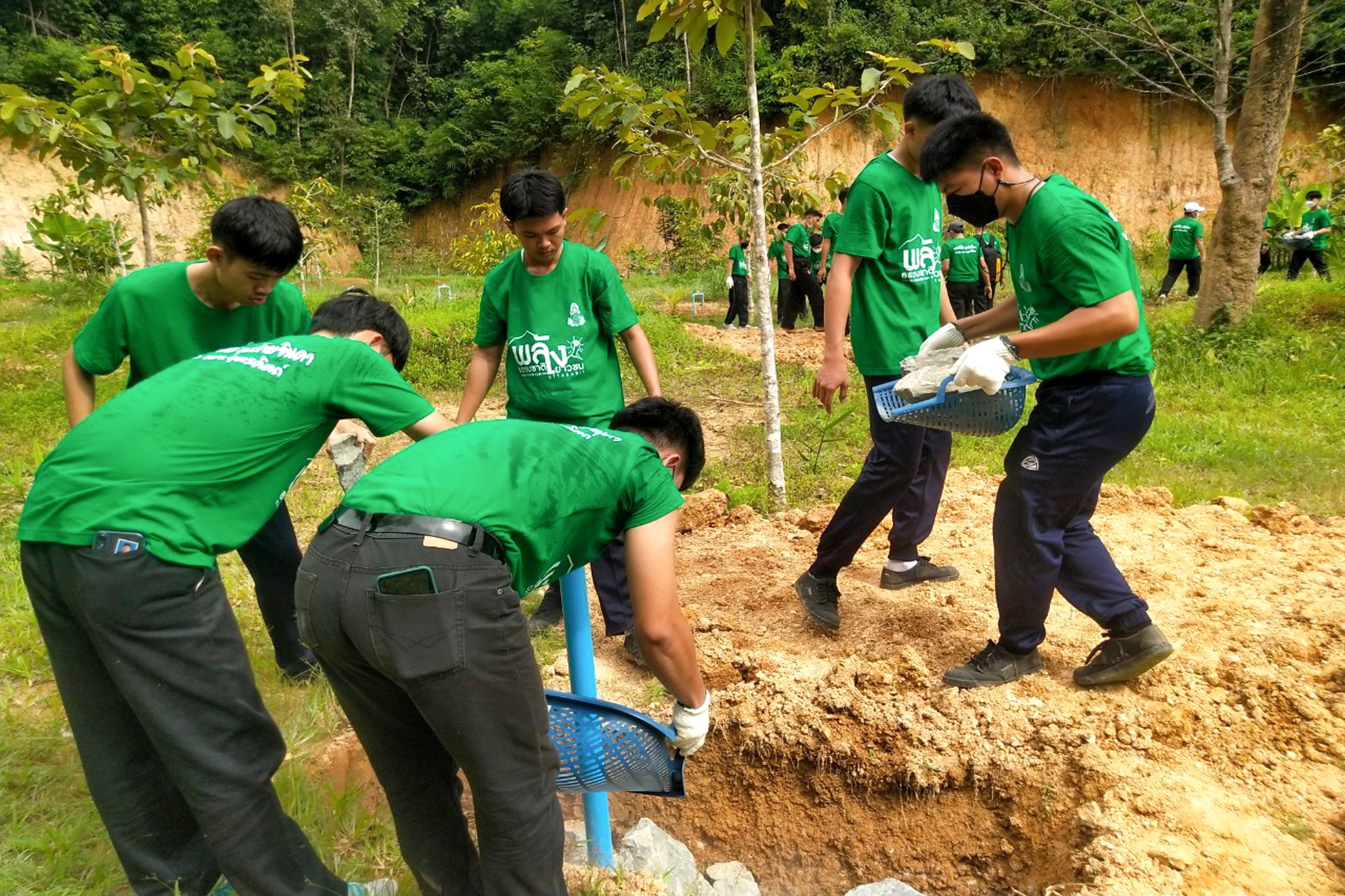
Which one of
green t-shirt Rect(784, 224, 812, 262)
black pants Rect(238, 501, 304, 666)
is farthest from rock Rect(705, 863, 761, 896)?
green t-shirt Rect(784, 224, 812, 262)

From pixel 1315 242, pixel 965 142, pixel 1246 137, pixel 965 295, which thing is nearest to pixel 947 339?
pixel 965 142

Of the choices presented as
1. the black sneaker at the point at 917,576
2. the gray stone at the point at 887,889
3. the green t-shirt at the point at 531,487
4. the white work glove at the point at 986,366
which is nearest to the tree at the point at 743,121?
the black sneaker at the point at 917,576

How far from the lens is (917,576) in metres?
3.34

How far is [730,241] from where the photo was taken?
774 inches

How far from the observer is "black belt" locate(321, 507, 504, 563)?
1458 mm

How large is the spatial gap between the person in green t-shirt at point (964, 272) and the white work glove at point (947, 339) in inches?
263

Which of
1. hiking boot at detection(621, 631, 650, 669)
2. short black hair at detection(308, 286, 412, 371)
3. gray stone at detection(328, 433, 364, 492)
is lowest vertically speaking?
hiking boot at detection(621, 631, 650, 669)

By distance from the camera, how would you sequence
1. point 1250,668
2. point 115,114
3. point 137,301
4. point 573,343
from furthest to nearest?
point 115,114
point 573,343
point 1250,668
point 137,301

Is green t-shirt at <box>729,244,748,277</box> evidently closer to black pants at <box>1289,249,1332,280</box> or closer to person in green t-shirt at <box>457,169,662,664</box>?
black pants at <box>1289,249,1332,280</box>

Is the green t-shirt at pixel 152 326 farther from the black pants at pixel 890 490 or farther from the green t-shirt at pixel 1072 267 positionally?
the green t-shirt at pixel 1072 267

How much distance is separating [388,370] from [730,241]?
18.5m

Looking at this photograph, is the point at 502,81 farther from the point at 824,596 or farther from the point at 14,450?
the point at 824,596

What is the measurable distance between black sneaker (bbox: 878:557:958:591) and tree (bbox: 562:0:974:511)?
113cm

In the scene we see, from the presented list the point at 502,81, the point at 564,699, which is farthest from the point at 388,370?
the point at 502,81
